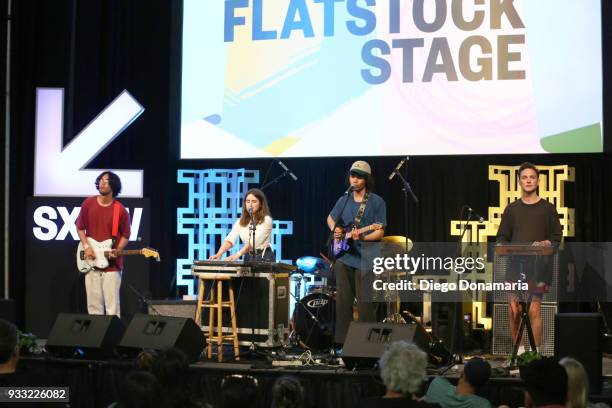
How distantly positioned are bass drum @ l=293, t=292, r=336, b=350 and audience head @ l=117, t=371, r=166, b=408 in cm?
531

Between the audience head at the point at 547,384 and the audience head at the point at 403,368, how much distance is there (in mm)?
540

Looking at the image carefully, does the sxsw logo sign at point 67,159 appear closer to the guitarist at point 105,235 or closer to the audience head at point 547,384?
the guitarist at point 105,235

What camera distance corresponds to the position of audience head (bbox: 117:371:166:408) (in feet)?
10.8

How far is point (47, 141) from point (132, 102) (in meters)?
1.18

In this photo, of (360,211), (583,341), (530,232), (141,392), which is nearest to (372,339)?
(360,211)

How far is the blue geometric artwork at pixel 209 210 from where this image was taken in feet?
34.1

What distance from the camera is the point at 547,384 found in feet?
12.8

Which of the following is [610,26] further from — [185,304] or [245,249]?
[185,304]

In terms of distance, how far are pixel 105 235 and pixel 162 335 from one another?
215cm

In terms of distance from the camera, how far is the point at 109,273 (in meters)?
8.68

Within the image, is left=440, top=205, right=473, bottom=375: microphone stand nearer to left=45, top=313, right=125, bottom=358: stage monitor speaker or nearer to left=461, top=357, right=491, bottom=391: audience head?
left=461, top=357, right=491, bottom=391: audience head

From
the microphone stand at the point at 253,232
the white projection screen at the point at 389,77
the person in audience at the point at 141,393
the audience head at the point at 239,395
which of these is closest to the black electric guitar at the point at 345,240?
the microphone stand at the point at 253,232

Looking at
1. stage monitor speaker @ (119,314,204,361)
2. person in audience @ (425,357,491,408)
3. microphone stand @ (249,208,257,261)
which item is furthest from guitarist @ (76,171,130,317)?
person in audience @ (425,357,491,408)

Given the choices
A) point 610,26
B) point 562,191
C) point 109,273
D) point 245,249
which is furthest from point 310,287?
point 610,26
